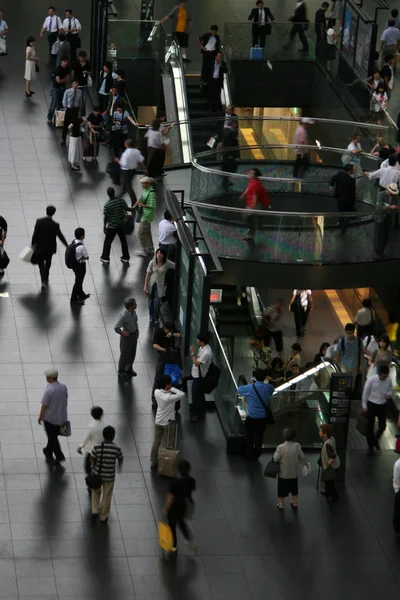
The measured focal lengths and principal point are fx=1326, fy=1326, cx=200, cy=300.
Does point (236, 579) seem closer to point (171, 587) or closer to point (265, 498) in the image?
point (171, 587)

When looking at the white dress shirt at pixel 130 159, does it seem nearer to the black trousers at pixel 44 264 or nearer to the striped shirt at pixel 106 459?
the black trousers at pixel 44 264

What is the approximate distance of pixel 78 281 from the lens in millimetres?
21781

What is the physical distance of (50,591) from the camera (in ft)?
49.0

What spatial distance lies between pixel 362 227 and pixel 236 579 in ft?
29.4

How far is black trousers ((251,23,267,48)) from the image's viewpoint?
31.8 m

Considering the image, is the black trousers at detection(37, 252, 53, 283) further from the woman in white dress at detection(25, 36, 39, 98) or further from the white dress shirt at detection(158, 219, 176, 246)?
the woman in white dress at detection(25, 36, 39, 98)

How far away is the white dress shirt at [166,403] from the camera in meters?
16.9

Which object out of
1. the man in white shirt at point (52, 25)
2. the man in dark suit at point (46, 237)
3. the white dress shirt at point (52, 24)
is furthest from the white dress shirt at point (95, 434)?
the white dress shirt at point (52, 24)

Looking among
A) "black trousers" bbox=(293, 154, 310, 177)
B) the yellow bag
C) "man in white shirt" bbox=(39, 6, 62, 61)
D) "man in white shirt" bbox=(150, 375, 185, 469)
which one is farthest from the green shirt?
"man in white shirt" bbox=(39, 6, 62, 61)

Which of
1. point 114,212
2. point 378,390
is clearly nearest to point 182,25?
point 114,212

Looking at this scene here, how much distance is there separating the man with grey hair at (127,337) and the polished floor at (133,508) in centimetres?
21

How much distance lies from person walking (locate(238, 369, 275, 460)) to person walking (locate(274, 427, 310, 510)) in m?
1.12

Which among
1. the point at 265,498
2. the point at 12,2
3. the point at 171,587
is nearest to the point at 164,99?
the point at 12,2

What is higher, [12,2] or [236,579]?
[12,2]
